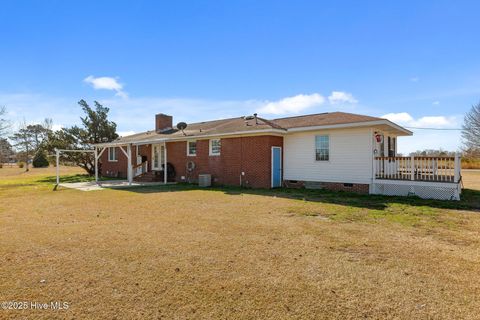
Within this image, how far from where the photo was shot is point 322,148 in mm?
13727

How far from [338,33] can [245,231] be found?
433 inches

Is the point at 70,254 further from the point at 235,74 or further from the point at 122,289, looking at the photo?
the point at 235,74

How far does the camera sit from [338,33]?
1305cm

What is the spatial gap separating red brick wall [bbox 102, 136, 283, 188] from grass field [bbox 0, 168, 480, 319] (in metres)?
6.54

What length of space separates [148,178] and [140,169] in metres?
1.68

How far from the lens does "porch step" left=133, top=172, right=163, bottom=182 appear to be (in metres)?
19.8

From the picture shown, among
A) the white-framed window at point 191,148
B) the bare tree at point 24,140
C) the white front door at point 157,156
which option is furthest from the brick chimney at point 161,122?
the bare tree at point 24,140

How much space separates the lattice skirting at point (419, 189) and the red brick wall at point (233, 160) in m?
5.27

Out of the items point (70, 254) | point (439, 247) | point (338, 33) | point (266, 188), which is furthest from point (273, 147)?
point (70, 254)

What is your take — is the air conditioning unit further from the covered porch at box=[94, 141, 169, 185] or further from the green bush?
the green bush

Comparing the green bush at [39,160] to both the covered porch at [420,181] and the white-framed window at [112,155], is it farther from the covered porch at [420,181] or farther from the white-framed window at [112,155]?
the covered porch at [420,181]

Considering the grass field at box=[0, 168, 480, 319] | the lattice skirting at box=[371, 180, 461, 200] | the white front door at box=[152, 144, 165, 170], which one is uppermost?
the white front door at box=[152, 144, 165, 170]

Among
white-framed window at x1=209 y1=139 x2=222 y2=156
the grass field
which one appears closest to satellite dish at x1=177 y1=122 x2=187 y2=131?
white-framed window at x1=209 y1=139 x2=222 y2=156

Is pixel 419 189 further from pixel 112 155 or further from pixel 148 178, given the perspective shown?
pixel 112 155
